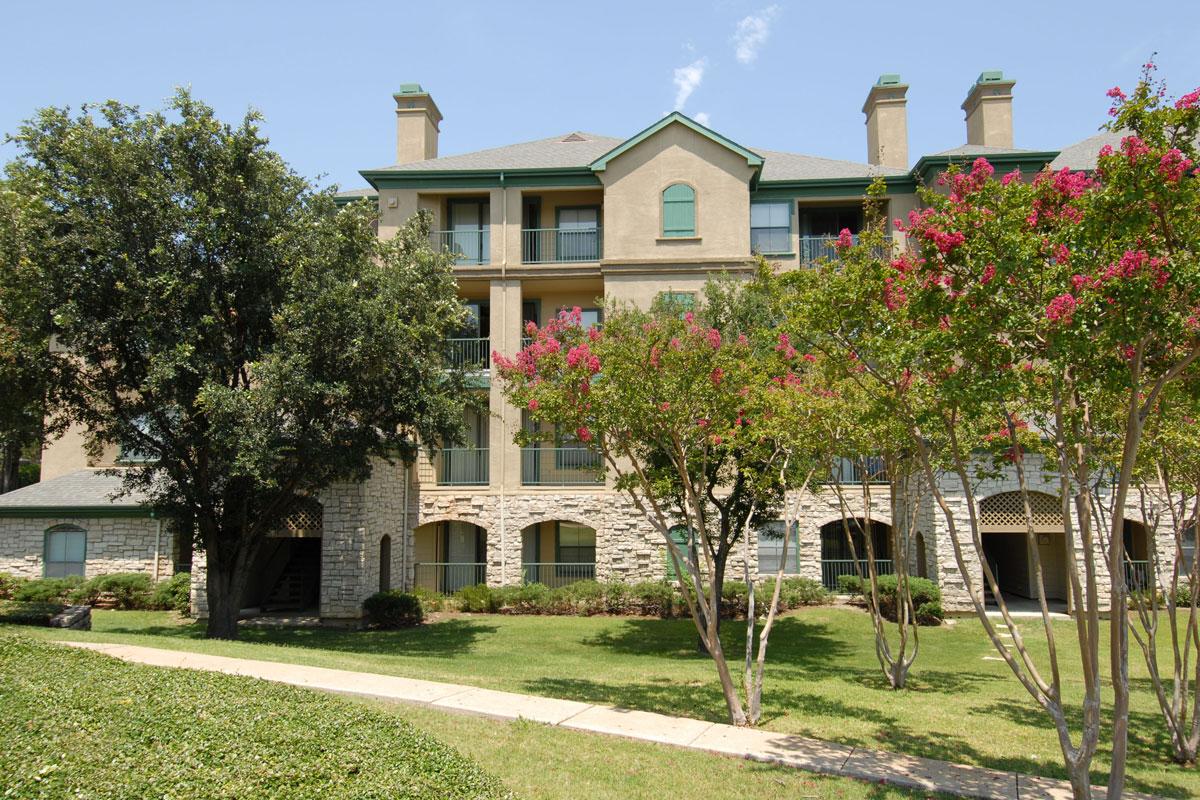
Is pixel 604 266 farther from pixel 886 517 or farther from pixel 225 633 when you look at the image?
pixel 225 633

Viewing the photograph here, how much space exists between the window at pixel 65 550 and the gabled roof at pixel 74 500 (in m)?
0.55

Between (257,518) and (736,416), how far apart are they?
36.4ft

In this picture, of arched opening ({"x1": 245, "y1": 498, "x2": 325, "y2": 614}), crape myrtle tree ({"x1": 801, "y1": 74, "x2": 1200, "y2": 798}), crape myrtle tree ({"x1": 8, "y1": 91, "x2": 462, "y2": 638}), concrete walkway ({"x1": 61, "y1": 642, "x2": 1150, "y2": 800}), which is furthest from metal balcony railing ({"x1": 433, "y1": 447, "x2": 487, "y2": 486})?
crape myrtle tree ({"x1": 801, "y1": 74, "x2": 1200, "y2": 798})

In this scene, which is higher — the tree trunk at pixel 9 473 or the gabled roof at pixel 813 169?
the gabled roof at pixel 813 169

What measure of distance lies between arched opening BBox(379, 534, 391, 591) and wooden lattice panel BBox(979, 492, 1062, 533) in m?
16.3

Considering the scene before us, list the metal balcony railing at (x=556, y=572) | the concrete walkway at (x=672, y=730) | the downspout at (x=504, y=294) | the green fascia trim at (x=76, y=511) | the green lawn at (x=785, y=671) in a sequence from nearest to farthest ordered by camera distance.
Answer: the concrete walkway at (x=672, y=730), the green lawn at (x=785, y=671), the green fascia trim at (x=76, y=511), the downspout at (x=504, y=294), the metal balcony railing at (x=556, y=572)

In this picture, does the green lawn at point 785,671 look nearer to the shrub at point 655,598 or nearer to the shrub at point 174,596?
the shrub at point 174,596

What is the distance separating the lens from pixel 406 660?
14.1m

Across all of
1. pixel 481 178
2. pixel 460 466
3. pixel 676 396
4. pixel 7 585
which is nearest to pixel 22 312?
pixel 7 585

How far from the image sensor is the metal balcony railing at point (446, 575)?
24203mm

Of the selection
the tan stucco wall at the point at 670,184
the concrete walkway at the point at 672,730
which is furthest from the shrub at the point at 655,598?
the concrete walkway at the point at 672,730

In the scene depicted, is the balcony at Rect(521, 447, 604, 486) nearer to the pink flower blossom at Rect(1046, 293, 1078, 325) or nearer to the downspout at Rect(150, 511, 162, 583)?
the downspout at Rect(150, 511, 162, 583)

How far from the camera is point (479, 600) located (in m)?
22.3

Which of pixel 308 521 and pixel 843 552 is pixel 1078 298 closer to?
pixel 843 552
